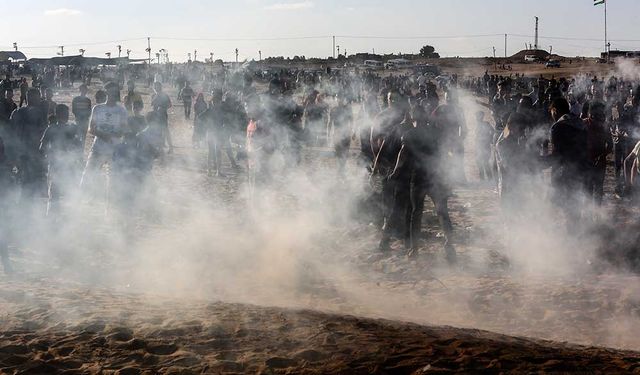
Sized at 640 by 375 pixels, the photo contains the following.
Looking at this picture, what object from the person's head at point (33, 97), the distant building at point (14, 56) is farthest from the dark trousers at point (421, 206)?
the distant building at point (14, 56)

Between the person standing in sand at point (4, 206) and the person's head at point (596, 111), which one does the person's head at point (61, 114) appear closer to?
the person standing in sand at point (4, 206)

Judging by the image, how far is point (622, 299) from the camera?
6.09 m

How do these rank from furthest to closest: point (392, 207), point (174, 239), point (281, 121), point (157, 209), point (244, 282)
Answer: point (281, 121), point (157, 209), point (174, 239), point (392, 207), point (244, 282)

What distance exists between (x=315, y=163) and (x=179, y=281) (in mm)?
7668

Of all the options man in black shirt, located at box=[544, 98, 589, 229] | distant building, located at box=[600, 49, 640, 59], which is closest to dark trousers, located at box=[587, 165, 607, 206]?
man in black shirt, located at box=[544, 98, 589, 229]

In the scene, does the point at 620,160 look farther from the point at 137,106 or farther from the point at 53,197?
the point at 53,197

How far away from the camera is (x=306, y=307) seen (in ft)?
20.8

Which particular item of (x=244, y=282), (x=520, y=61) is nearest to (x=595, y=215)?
(x=244, y=282)

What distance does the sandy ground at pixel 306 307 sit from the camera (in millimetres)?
4621

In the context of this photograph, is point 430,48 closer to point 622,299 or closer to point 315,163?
point 315,163

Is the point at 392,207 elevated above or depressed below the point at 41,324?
above

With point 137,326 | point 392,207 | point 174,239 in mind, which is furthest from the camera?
point 174,239

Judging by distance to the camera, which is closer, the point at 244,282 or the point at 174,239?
the point at 244,282

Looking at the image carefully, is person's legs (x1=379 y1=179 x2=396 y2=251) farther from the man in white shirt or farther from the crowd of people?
the man in white shirt
